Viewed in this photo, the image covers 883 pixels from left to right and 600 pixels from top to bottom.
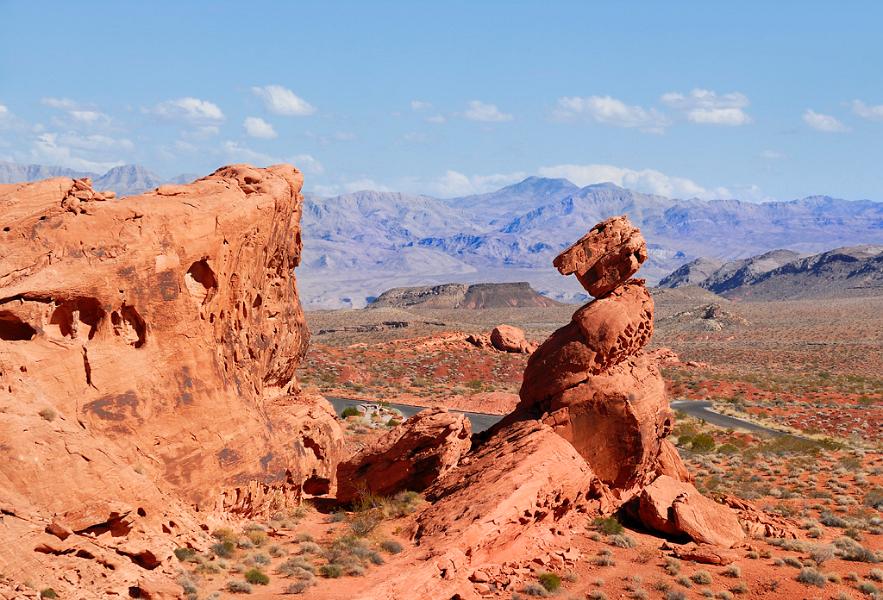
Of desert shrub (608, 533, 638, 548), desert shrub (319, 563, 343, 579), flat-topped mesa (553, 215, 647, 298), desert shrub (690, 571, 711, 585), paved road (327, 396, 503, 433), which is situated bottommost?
paved road (327, 396, 503, 433)

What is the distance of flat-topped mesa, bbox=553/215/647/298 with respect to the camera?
21.3 meters

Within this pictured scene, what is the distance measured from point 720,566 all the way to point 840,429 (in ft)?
92.0

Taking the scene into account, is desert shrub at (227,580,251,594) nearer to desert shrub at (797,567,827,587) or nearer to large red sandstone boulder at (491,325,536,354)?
desert shrub at (797,567,827,587)

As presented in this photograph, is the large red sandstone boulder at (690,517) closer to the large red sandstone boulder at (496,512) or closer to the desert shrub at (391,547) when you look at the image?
the large red sandstone boulder at (496,512)

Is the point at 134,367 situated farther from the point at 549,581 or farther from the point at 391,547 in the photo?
the point at 549,581

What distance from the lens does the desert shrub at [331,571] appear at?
15.1 metres

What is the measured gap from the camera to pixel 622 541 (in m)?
17.8

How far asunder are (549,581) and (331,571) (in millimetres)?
3775

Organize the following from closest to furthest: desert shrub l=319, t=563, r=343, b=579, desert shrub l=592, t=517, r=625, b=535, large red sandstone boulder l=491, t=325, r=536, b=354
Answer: desert shrub l=319, t=563, r=343, b=579 < desert shrub l=592, t=517, r=625, b=535 < large red sandstone boulder l=491, t=325, r=536, b=354

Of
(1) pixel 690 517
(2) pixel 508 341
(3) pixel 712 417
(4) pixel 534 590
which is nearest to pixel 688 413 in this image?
(3) pixel 712 417

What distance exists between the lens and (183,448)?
1639 centimetres

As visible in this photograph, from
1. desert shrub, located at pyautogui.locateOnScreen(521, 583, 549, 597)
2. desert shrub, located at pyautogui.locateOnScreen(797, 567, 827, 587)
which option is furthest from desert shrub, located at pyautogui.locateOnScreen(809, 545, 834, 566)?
desert shrub, located at pyautogui.locateOnScreen(521, 583, 549, 597)

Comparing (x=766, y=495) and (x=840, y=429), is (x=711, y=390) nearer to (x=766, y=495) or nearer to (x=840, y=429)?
(x=840, y=429)

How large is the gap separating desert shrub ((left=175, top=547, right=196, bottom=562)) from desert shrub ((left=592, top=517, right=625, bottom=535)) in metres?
8.18
